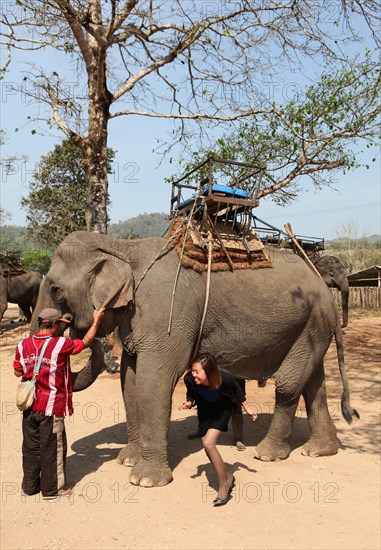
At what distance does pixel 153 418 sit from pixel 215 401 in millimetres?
709

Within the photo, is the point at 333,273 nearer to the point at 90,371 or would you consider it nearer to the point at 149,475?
the point at 90,371

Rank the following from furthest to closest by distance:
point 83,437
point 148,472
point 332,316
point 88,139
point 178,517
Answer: point 88,139 < point 83,437 < point 332,316 < point 148,472 < point 178,517

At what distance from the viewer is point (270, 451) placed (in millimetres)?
5883

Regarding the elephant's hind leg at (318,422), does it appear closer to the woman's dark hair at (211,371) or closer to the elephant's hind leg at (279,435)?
the elephant's hind leg at (279,435)

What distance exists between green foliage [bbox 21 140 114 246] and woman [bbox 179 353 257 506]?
2127cm

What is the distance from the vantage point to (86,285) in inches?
200

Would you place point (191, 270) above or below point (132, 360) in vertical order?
above

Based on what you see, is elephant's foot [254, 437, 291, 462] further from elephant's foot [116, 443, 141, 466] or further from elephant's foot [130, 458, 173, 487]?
elephant's foot [116, 443, 141, 466]

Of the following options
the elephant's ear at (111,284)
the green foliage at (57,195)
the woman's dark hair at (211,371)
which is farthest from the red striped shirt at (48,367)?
the green foliage at (57,195)

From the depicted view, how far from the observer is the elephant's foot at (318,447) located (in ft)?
19.9

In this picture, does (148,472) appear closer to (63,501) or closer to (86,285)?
(63,501)

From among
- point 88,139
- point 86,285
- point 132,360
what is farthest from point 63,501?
point 88,139

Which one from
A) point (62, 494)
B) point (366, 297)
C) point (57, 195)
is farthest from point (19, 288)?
point (366, 297)

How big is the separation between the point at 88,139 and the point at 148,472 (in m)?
7.99
